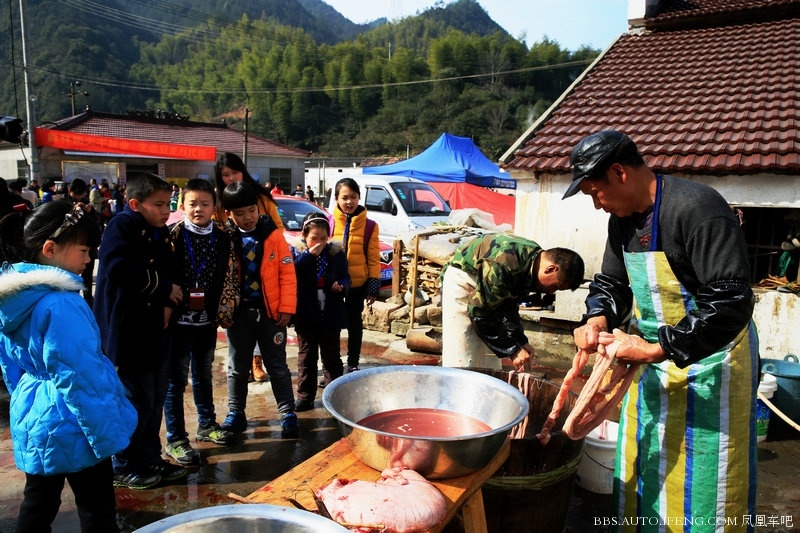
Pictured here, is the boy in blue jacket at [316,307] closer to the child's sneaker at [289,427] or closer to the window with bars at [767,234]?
the child's sneaker at [289,427]

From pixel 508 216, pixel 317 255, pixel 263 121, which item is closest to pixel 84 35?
pixel 263 121


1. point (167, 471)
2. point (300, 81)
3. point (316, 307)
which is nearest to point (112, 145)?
point (316, 307)

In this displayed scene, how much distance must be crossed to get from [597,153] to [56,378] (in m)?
2.22

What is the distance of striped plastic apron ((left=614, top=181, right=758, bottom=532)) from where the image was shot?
2.10 meters

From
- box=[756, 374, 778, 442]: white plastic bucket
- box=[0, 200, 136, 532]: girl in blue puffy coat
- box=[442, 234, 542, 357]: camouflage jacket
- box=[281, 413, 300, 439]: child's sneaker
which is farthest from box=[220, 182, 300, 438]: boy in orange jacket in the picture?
box=[756, 374, 778, 442]: white plastic bucket

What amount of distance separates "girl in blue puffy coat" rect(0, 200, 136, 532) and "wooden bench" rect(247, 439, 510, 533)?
858 mm

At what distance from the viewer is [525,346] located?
11.1 feet

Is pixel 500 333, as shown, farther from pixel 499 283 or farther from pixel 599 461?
pixel 599 461

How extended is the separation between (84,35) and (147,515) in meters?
89.8

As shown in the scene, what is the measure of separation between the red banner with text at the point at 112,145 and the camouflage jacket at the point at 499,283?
21.6m

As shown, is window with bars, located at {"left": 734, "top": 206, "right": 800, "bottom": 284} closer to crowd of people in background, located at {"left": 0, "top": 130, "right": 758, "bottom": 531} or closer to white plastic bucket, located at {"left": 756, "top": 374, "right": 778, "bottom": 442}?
white plastic bucket, located at {"left": 756, "top": 374, "right": 778, "bottom": 442}

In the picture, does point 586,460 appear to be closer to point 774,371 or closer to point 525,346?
point 525,346

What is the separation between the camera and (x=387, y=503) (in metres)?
1.59

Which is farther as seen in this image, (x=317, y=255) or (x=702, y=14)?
(x=702, y=14)
